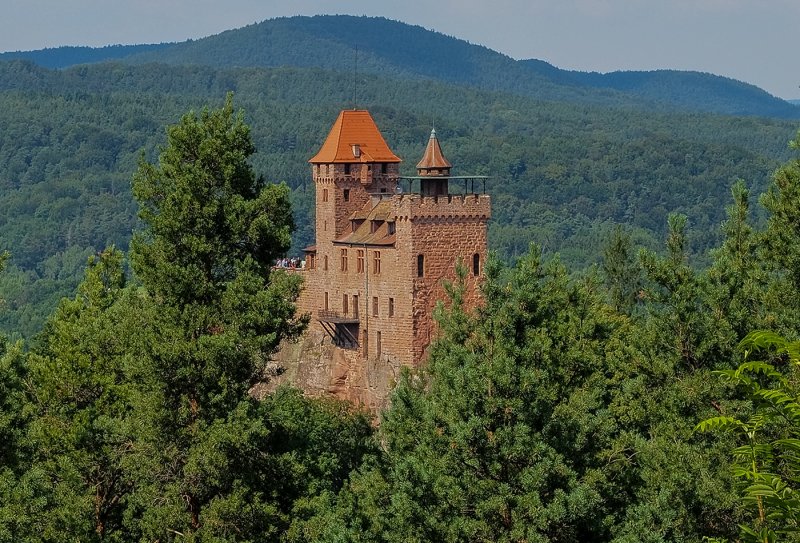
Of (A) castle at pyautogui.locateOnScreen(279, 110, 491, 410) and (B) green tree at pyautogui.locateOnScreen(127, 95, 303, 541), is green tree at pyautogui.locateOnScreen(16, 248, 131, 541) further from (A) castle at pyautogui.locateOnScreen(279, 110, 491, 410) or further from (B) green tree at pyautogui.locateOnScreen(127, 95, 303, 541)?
(A) castle at pyautogui.locateOnScreen(279, 110, 491, 410)

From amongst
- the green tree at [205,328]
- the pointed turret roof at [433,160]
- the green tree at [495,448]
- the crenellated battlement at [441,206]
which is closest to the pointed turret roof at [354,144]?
the pointed turret roof at [433,160]

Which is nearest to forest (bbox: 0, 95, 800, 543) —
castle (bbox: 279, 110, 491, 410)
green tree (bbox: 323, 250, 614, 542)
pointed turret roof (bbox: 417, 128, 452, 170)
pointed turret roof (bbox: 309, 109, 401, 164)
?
green tree (bbox: 323, 250, 614, 542)

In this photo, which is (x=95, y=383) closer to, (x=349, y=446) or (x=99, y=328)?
(x=99, y=328)

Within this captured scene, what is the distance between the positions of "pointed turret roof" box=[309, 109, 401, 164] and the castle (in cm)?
4

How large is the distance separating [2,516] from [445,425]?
32.3ft

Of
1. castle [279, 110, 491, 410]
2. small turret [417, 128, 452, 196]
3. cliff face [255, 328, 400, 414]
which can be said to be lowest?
cliff face [255, 328, 400, 414]

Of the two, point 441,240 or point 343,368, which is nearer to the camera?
point 441,240

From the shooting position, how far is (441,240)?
71.0 m

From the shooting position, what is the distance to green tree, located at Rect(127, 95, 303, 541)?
42.9 metres

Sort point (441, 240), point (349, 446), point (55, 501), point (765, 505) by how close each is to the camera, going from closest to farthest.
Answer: point (765, 505), point (55, 501), point (349, 446), point (441, 240)

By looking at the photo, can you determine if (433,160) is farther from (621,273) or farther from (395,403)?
(395,403)

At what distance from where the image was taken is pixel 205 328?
146 feet

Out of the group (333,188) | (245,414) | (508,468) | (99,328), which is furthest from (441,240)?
(508,468)

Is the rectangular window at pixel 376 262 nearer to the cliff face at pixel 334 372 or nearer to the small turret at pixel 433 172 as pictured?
the small turret at pixel 433 172
